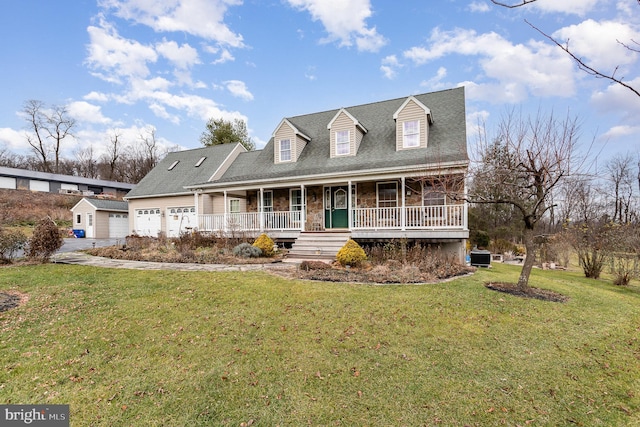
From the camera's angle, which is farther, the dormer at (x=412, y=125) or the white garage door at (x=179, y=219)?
the white garage door at (x=179, y=219)

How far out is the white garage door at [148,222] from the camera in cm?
2159

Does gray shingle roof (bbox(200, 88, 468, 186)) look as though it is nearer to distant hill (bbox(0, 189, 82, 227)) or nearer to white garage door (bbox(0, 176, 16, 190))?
distant hill (bbox(0, 189, 82, 227))

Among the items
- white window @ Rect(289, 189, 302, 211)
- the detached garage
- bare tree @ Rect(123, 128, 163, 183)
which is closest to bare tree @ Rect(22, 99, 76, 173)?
bare tree @ Rect(123, 128, 163, 183)

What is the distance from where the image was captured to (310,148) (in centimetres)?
1650

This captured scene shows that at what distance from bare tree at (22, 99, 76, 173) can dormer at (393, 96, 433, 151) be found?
53.4 metres

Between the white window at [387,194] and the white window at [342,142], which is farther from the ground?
the white window at [342,142]

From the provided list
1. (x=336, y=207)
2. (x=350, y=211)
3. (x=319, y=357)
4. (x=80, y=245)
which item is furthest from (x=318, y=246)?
(x=80, y=245)

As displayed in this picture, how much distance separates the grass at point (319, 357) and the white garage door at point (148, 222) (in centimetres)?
1561

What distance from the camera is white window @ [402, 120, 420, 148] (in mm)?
13648

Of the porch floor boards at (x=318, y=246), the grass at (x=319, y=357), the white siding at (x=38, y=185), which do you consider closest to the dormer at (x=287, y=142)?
the porch floor boards at (x=318, y=246)

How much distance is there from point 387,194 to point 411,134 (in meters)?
2.98

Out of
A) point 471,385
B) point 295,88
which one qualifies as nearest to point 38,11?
point 295,88

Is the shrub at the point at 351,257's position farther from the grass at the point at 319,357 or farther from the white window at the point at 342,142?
the white window at the point at 342,142

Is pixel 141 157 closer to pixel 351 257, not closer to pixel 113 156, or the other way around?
pixel 113 156
